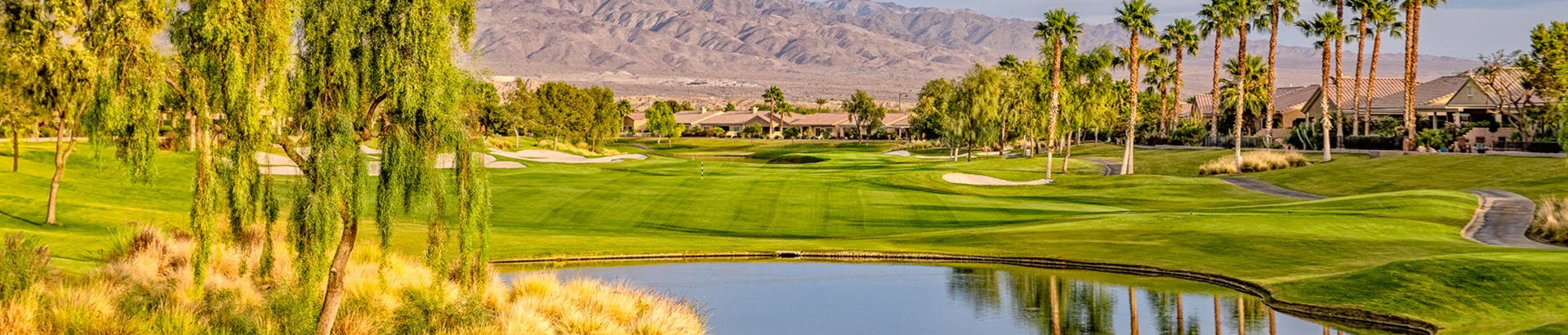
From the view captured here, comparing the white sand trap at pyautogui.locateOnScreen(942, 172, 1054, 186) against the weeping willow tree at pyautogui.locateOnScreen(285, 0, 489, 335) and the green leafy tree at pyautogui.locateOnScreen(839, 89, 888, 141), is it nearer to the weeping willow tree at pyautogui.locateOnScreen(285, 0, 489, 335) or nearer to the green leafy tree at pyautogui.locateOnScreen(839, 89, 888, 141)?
the weeping willow tree at pyautogui.locateOnScreen(285, 0, 489, 335)

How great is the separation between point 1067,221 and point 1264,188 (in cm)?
1985

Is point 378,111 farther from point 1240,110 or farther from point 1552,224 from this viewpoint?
point 1240,110

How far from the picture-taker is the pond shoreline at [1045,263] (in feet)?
65.2

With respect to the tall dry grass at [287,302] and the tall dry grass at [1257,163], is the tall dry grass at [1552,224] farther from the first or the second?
the tall dry grass at [1257,163]

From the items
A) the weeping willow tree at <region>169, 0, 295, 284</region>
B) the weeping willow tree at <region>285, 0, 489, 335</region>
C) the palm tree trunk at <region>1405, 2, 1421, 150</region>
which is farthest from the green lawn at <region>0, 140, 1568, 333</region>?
the palm tree trunk at <region>1405, 2, 1421, 150</region>

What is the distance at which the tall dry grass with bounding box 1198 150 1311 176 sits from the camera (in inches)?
Result: 2392

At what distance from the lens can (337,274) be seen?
1411 centimetres

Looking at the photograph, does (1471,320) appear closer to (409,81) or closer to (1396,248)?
(1396,248)

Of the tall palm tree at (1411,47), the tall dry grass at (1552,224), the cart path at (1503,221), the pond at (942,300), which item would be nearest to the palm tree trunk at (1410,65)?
the tall palm tree at (1411,47)

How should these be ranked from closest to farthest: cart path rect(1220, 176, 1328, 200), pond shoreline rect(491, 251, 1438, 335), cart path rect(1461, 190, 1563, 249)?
pond shoreline rect(491, 251, 1438, 335), cart path rect(1461, 190, 1563, 249), cart path rect(1220, 176, 1328, 200)

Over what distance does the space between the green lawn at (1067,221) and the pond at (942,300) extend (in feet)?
5.24

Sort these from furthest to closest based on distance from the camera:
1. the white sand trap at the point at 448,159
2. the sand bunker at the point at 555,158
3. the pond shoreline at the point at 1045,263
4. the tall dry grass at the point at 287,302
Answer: the sand bunker at the point at 555,158
the pond shoreline at the point at 1045,263
the tall dry grass at the point at 287,302
the white sand trap at the point at 448,159

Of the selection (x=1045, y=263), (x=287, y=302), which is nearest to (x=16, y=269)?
(x=287, y=302)

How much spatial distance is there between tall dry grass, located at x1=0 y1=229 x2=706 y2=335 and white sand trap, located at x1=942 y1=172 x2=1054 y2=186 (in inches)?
1565
